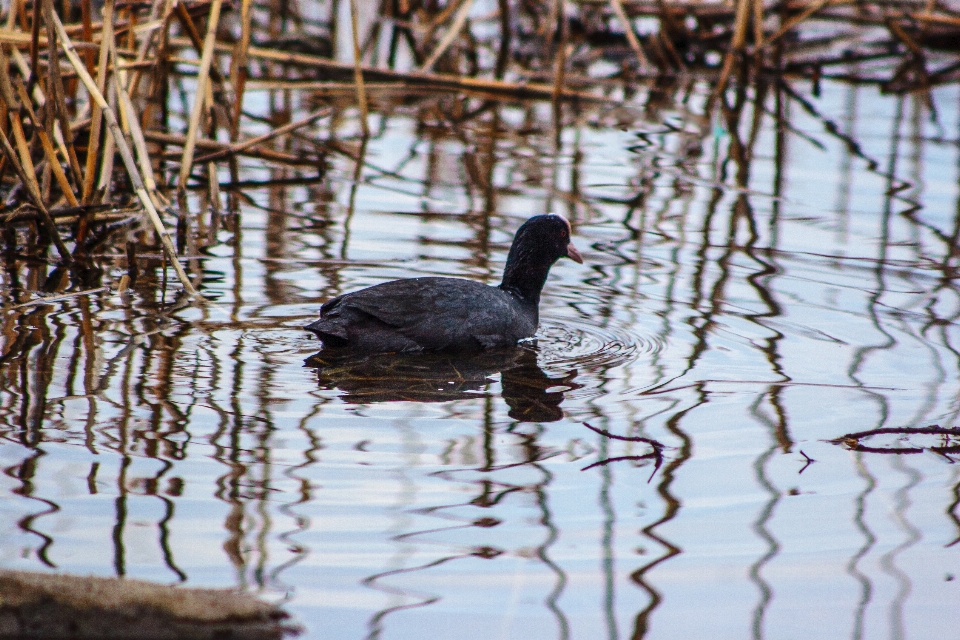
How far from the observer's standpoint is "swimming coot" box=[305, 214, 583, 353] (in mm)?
4656

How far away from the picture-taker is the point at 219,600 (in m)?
2.49

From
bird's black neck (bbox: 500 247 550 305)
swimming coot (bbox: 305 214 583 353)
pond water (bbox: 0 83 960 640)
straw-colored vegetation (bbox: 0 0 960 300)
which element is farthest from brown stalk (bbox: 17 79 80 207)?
bird's black neck (bbox: 500 247 550 305)

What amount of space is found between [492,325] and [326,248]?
1533mm

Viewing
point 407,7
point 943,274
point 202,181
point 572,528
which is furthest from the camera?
point 407,7

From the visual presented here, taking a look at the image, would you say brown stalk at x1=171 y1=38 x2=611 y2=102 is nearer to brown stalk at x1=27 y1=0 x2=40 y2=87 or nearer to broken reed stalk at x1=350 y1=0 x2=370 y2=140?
broken reed stalk at x1=350 y1=0 x2=370 y2=140

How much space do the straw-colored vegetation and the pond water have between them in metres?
0.40

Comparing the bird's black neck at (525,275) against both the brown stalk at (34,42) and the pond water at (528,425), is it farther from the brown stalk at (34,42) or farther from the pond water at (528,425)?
the brown stalk at (34,42)

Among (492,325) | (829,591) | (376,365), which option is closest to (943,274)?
(492,325)

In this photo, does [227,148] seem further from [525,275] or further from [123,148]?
[525,275]

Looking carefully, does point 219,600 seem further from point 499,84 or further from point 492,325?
point 499,84

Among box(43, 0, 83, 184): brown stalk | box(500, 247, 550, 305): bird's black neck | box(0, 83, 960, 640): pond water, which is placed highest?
box(43, 0, 83, 184): brown stalk

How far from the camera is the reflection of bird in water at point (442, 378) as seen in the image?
13.8ft

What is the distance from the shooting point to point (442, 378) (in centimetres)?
449

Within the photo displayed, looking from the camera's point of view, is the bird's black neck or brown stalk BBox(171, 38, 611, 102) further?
brown stalk BBox(171, 38, 611, 102)
